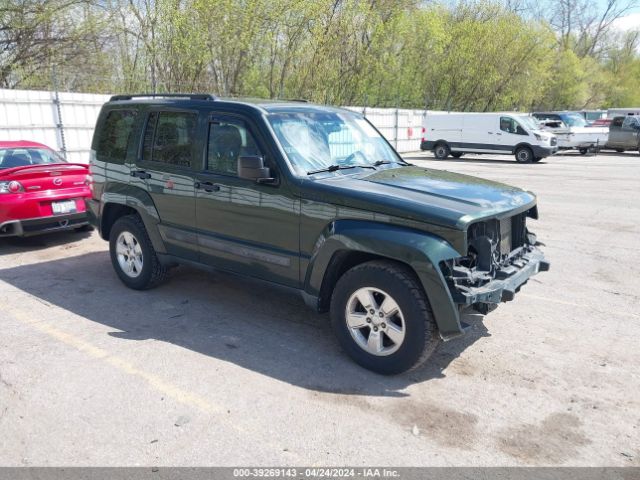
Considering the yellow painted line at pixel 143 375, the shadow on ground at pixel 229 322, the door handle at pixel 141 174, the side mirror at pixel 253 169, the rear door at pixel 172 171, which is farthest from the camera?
the door handle at pixel 141 174

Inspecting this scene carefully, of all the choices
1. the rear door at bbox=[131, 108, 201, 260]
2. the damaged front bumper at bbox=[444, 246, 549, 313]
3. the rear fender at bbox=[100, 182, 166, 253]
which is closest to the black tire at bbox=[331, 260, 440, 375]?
the damaged front bumper at bbox=[444, 246, 549, 313]

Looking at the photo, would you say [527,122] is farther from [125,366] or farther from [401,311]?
[125,366]

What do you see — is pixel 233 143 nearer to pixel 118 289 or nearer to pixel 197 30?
pixel 118 289

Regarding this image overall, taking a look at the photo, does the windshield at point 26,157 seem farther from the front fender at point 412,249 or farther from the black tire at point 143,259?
the front fender at point 412,249

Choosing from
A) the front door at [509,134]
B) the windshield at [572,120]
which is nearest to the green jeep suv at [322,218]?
the front door at [509,134]

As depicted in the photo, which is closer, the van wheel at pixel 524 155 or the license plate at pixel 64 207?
the license plate at pixel 64 207

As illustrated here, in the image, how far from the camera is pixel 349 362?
4090 mm

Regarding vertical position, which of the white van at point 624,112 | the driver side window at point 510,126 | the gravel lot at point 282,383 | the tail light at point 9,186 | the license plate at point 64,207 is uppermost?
the white van at point 624,112

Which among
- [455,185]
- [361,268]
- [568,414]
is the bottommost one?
[568,414]

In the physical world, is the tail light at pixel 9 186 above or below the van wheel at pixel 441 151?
above

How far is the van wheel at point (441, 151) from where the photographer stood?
75.6 ft

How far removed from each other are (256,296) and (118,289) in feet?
5.05

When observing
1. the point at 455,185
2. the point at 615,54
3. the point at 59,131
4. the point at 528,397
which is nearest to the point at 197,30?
Answer: the point at 59,131

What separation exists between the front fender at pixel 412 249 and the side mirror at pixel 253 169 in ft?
2.22
